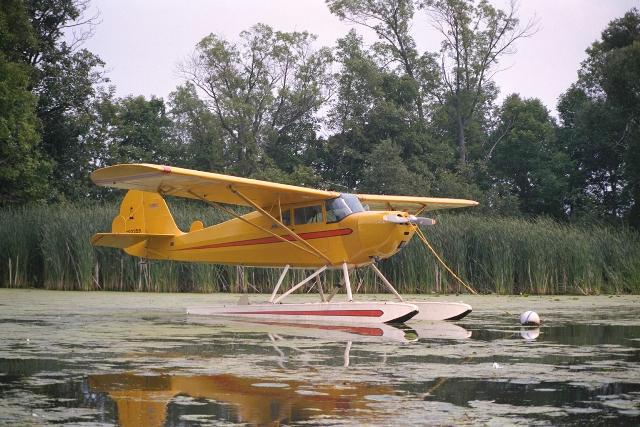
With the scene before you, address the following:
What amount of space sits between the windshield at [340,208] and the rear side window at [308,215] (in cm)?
17

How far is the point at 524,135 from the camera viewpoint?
40.0 metres

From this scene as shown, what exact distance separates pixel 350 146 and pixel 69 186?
11849 millimetres

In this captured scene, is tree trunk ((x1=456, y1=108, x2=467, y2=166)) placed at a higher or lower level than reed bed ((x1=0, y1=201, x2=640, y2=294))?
higher

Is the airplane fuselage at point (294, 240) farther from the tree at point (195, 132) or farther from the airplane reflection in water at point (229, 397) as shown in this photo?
the tree at point (195, 132)

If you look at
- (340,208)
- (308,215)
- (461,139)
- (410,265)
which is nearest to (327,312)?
(340,208)

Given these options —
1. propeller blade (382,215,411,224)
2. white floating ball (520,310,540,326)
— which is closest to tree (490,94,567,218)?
propeller blade (382,215,411,224)

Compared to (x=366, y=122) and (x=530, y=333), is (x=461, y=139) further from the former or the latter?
(x=530, y=333)

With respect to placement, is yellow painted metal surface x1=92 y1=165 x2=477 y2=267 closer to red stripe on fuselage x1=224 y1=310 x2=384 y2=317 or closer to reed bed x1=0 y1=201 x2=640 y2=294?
red stripe on fuselage x1=224 y1=310 x2=384 y2=317

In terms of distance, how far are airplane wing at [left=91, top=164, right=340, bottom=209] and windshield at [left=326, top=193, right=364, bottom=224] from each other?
10 centimetres

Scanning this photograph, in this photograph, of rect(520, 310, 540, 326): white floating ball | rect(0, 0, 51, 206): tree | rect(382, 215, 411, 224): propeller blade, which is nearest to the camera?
rect(520, 310, 540, 326): white floating ball

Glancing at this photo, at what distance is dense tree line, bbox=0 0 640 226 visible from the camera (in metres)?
33.1

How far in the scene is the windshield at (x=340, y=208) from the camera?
13.1 m

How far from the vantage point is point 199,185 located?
42.3 ft

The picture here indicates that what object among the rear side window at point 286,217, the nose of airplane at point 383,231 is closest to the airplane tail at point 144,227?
the rear side window at point 286,217
